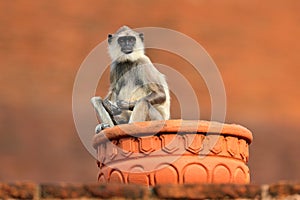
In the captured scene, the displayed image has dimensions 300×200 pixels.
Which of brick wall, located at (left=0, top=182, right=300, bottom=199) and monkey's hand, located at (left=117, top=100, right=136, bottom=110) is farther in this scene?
monkey's hand, located at (left=117, top=100, right=136, bottom=110)

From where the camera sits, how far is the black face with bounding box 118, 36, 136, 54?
5238mm

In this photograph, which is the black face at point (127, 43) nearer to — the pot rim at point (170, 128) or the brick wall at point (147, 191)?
the pot rim at point (170, 128)

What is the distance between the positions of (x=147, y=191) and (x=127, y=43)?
319 centimetres

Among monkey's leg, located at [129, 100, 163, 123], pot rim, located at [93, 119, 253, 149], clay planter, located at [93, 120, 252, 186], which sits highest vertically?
monkey's leg, located at [129, 100, 163, 123]

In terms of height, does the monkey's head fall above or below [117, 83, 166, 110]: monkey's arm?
above

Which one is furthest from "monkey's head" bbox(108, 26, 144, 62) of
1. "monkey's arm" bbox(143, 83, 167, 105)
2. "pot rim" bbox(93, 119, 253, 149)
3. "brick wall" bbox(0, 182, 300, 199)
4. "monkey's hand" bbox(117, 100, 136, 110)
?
"brick wall" bbox(0, 182, 300, 199)

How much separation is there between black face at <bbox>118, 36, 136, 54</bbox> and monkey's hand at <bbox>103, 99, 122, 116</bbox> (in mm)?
551

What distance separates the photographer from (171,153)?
3.61 m

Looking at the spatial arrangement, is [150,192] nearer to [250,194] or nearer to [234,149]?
[250,194]

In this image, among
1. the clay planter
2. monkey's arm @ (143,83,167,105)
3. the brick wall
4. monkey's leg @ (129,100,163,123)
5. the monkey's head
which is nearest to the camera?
the brick wall

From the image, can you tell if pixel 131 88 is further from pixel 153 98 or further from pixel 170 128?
pixel 170 128

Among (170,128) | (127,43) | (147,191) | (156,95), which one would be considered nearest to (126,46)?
(127,43)

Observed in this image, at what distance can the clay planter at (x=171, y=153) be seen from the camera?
358 cm

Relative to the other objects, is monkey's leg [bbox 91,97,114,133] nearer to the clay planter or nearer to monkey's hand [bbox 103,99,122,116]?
monkey's hand [bbox 103,99,122,116]
